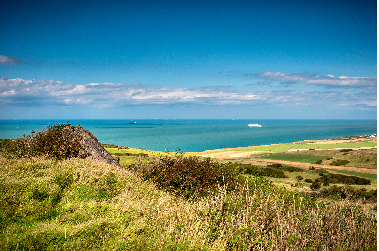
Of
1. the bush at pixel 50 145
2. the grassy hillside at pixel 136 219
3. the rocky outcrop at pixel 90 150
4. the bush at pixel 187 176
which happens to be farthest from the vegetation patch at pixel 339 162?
the bush at pixel 50 145

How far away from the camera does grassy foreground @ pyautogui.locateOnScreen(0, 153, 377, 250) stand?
16.0ft

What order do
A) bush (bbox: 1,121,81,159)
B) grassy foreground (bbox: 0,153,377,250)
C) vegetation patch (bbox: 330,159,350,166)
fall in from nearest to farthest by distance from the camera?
1. grassy foreground (bbox: 0,153,377,250)
2. bush (bbox: 1,121,81,159)
3. vegetation patch (bbox: 330,159,350,166)

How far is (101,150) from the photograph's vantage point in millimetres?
12867

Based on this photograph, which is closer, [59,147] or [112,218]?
[112,218]

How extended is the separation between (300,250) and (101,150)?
10.8m

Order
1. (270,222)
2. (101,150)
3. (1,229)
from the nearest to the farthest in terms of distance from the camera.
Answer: (1,229), (270,222), (101,150)

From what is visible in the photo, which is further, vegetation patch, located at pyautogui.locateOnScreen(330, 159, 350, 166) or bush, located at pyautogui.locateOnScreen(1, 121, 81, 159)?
vegetation patch, located at pyautogui.locateOnScreen(330, 159, 350, 166)

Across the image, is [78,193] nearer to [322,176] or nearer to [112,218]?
[112,218]

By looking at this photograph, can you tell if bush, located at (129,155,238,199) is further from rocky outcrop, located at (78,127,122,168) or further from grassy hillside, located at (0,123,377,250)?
rocky outcrop, located at (78,127,122,168)

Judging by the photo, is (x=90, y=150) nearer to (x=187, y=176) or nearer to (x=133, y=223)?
(x=187, y=176)

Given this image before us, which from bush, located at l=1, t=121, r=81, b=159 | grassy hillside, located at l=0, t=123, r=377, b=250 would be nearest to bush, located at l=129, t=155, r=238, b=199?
grassy hillside, located at l=0, t=123, r=377, b=250

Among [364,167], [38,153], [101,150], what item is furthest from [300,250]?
[364,167]

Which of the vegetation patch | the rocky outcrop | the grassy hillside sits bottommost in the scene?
the vegetation patch

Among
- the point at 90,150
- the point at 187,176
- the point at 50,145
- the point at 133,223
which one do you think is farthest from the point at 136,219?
the point at 50,145
